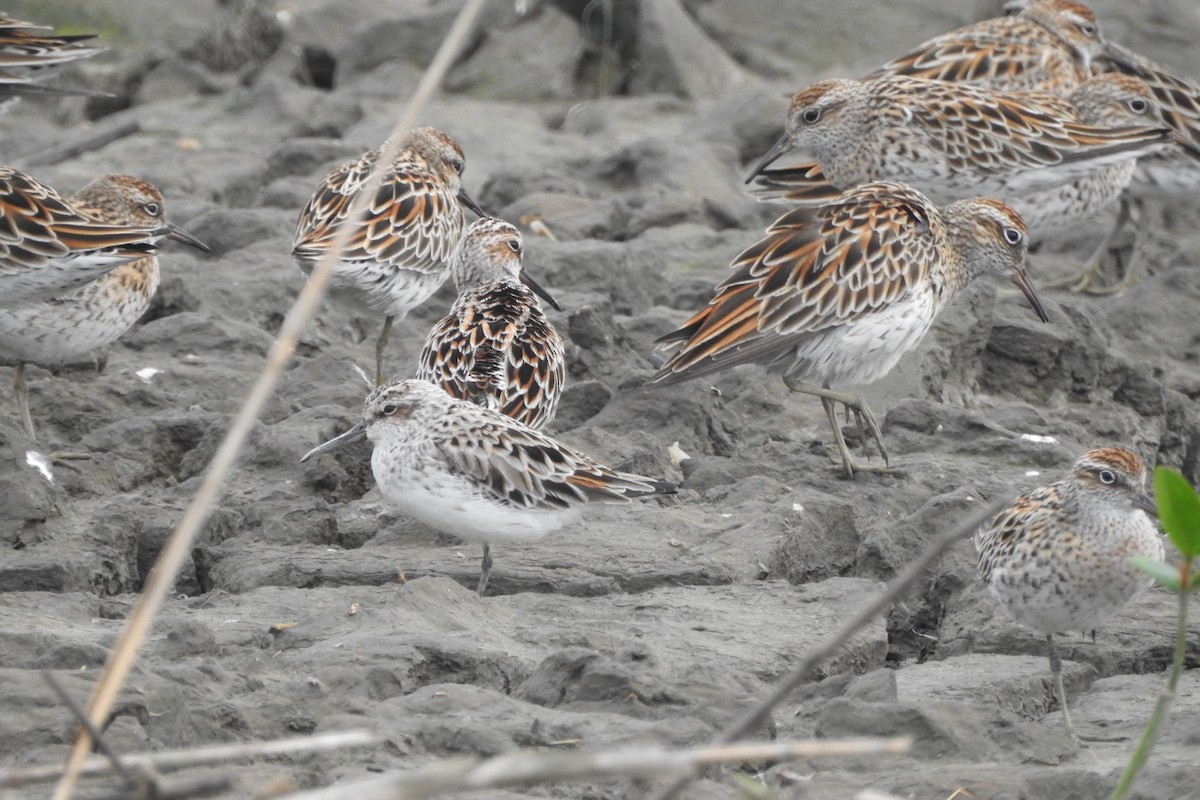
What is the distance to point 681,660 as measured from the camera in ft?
21.0

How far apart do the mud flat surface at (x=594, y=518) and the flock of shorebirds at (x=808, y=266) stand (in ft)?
1.23

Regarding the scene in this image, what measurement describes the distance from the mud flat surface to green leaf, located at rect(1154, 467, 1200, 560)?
1689 mm

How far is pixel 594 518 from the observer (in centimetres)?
809

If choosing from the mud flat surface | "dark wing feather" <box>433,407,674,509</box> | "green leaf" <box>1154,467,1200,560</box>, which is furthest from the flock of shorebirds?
"green leaf" <box>1154,467,1200,560</box>

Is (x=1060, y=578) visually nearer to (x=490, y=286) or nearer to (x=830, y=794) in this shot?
(x=830, y=794)

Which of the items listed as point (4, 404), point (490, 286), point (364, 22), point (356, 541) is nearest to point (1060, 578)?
point (356, 541)

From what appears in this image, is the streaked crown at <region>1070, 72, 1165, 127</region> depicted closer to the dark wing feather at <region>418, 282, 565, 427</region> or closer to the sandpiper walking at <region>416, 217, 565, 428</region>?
the sandpiper walking at <region>416, 217, 565, 428</region>

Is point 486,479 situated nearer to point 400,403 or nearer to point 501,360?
point 400,403

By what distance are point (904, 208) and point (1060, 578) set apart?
3.33 metres

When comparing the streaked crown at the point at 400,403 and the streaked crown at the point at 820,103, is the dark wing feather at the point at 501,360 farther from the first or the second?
the streaked crown at the point at 820,103

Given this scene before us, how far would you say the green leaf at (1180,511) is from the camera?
12.5 feet

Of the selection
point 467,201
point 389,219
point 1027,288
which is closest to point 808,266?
point 1027,288

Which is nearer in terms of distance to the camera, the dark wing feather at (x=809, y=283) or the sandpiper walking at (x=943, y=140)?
the dark wing feather at (x=809, y=283)

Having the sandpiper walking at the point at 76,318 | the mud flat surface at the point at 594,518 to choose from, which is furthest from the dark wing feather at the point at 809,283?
the sandpiper walking at the point at 76,318
